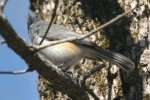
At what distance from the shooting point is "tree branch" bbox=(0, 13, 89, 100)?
3.63m

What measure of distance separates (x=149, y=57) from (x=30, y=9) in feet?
4.09

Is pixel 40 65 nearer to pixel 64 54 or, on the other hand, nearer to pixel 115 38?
pixel 115 38

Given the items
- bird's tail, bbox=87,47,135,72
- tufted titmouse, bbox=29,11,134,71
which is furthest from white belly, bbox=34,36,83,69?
bird's tail, bbox=87,47,135,72

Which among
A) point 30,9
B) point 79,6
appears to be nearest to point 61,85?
point 79,6

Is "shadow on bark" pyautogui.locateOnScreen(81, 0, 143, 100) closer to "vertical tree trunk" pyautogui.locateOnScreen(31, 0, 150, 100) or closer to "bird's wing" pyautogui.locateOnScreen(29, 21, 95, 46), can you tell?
"vertical tree trunk" pyautogui.locateOnScreen(31, 0, 150, 100)

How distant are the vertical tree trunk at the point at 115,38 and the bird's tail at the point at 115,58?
10 cm

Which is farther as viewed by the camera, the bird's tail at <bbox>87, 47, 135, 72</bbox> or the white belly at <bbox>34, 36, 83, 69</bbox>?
the white belly at <bbox>34, 36, 83, 69</bbox>

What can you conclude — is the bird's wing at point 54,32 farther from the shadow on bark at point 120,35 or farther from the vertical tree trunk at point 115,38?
the shadow on bark at point 120,35

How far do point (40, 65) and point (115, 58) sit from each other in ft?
2.71

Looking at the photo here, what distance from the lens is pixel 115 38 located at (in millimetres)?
4871

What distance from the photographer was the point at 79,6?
5.07m

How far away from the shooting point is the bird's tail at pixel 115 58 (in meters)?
4.61

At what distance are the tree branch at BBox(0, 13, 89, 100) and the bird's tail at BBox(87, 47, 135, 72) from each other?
0.45 metres

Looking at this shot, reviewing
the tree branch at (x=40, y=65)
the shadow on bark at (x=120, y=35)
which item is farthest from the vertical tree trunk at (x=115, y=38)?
the tree branch at (x=40, y=65)
